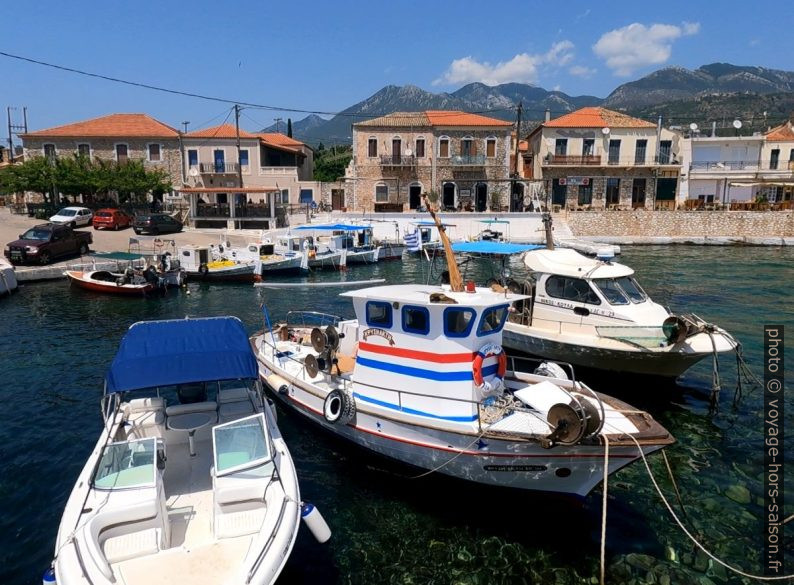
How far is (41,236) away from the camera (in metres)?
30.3

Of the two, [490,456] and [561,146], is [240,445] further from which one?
[561,146]

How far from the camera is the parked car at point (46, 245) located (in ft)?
94.7

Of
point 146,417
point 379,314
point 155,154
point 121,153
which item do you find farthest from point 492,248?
point 121,153

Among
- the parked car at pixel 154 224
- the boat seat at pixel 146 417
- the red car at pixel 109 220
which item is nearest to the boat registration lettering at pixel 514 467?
the boat seat at pixel 146 417

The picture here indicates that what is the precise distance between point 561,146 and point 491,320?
4416 centimetres

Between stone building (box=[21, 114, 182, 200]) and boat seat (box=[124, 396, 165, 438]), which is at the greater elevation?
stone building (box=[21, 114, 182, 200])

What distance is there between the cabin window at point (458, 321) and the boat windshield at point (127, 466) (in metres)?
5.00

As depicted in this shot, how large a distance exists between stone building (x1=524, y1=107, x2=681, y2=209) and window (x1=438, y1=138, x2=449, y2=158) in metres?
8.48

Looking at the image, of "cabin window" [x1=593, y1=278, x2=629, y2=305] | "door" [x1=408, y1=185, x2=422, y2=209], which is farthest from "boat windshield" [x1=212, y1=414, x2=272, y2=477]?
"door" [x1=408, y1=185, x2=422, y2=209]

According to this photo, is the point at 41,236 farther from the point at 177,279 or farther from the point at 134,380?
the point at 134,380

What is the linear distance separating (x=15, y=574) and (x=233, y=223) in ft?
122

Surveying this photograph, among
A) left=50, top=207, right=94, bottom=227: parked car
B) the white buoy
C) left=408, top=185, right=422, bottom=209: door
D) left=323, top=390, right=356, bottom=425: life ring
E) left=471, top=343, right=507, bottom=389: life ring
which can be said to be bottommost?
the white buoy

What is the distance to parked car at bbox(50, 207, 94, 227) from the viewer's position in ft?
129

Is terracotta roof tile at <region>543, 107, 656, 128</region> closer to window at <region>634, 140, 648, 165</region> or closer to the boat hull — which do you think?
window at <region>634, 140, 648, 165</region>
